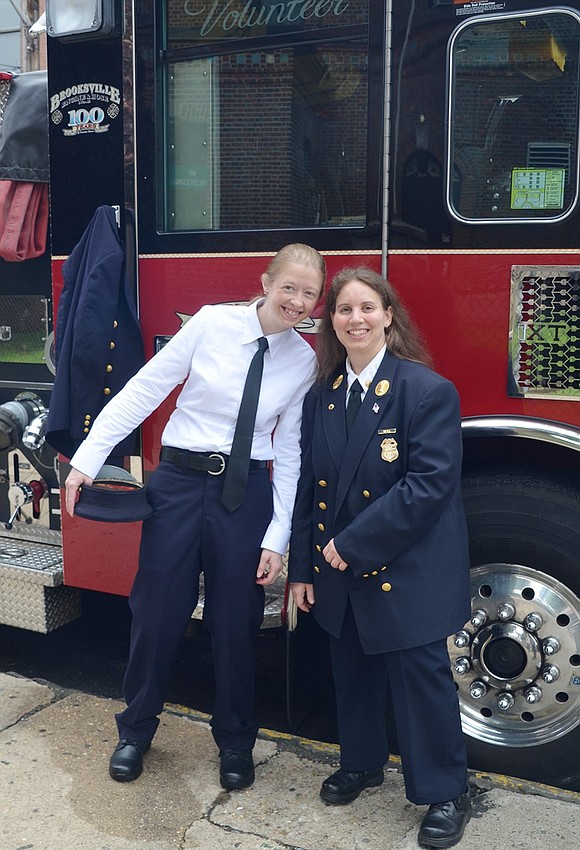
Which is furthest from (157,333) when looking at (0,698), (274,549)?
(0,698)

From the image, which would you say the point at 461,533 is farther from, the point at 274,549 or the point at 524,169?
the point at 524,169

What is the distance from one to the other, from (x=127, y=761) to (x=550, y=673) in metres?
1.41

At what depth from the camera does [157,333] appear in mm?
3742

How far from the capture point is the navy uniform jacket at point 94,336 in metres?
3.63

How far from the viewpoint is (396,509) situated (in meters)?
2.73

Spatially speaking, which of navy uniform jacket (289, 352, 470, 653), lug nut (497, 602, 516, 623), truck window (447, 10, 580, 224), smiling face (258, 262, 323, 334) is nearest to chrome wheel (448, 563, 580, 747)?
lug nut (497, 602, 516, 623)

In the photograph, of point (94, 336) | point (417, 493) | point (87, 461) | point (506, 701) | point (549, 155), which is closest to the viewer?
point (417, 493)

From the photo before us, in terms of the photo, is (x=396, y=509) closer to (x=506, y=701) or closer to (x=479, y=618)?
(x=479, y=618)

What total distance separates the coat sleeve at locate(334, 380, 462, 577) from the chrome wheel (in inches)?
24.0

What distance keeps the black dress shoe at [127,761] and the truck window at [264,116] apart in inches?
71.4

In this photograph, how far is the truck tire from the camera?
125 inches

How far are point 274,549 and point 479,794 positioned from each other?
101 centimetres

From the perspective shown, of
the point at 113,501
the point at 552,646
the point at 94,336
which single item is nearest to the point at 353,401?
the point at 113,501

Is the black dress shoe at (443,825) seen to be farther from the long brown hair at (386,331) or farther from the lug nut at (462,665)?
the long brown hair at (386,331)
